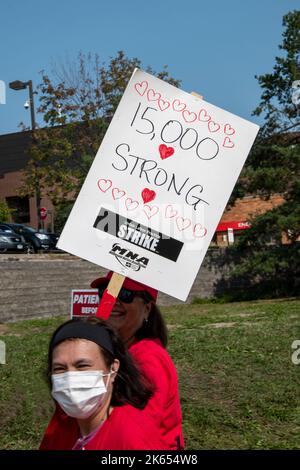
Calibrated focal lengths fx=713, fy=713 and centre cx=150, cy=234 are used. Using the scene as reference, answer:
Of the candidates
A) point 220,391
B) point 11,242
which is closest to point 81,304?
point 220,391

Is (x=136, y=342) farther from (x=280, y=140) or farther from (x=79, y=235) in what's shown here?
(x=280, y=140)

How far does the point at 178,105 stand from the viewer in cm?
302

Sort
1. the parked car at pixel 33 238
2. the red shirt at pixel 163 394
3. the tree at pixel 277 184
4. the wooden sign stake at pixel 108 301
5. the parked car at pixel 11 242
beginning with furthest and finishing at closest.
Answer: the parked car at pixel 33 238 < the parked car at pixel 11 242 < the tree at pixel 277 184 < the wooden sign stake at pixel 108 301 < the red shirt at pixel 163 394

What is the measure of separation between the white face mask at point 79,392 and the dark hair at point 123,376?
0.10 m

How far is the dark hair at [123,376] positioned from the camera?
2.38m

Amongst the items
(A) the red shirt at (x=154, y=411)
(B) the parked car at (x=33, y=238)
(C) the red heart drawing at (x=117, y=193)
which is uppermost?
(C) the red heart drawing at (x=117, y=193)

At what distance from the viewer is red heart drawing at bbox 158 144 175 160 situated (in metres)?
3.00

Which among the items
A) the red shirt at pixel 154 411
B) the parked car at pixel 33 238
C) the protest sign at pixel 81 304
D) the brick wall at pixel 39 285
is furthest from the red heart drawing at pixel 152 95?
the parked car at pixel 33 238

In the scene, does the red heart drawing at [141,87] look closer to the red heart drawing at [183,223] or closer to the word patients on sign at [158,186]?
the word patients on sign at [158,186]

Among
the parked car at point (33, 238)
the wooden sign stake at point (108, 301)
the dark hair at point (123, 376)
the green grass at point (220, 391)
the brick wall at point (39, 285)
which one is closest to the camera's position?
the dark hair at point (123, 376)

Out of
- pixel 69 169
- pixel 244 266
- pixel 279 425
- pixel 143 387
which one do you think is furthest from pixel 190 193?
pixel 69 169

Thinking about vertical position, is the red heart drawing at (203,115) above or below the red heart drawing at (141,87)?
below

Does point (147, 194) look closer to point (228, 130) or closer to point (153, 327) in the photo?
point (228, 130)

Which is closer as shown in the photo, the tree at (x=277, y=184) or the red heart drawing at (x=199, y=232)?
the red heart drawing at (x=199, y=232)
